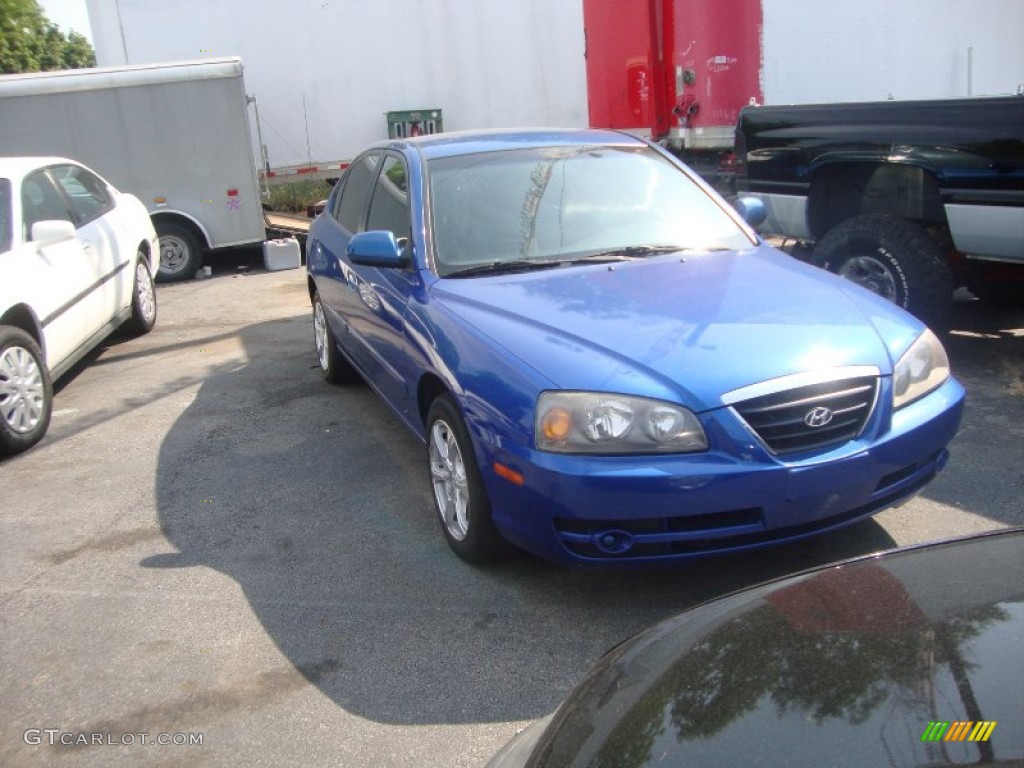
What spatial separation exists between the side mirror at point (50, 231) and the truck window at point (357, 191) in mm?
1788

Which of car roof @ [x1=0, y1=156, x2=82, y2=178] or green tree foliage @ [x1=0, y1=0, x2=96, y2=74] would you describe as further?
green tree foliage @ [x1=0, y1=0, x2=96, y2=74]

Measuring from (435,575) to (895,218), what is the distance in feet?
12.9

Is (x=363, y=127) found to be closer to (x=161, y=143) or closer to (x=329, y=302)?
(x=161, y=143)

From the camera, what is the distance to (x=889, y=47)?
346 inches

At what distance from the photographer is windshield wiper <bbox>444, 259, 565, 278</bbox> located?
4.54 meters

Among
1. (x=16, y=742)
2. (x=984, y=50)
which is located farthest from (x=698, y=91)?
(x=16, y=742)

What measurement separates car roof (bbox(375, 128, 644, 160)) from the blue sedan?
0.06m

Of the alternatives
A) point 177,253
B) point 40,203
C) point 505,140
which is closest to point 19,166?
point 40,203

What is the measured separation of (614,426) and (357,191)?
330 centimetres

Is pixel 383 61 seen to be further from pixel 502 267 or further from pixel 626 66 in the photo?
pixel 502 267

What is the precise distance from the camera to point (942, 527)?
4.24 m

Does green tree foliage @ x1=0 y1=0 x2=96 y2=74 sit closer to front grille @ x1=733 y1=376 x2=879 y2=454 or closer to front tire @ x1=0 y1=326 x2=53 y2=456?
front tire @ x1=0 y1=326 x2=53 y2=456

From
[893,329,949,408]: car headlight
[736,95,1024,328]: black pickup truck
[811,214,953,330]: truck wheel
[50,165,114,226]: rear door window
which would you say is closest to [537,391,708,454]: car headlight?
[893,329,949,408]: car headlight

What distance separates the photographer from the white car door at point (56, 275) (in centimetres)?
653
